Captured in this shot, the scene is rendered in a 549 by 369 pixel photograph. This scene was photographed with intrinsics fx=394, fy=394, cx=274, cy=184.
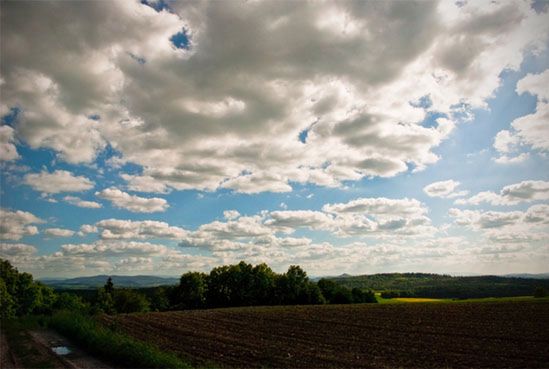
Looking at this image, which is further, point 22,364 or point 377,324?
point 377,324

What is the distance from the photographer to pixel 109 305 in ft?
281

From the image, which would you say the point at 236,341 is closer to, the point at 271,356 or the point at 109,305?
the point at 271,356

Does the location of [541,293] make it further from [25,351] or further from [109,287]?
[109,287]

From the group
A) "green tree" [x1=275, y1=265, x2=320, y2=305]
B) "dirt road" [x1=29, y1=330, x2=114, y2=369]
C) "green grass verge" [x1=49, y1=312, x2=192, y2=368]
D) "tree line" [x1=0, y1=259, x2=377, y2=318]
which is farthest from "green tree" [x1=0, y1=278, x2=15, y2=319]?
"green tree" [x1=275, y1=265, x2=320, y2=305]

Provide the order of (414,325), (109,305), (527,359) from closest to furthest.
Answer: (527,359)
(414,325)
(109,305)

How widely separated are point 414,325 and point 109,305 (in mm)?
68003

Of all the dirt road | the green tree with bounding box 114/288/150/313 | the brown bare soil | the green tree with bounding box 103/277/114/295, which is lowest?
the dirt road

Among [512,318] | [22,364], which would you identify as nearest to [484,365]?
[22,364]

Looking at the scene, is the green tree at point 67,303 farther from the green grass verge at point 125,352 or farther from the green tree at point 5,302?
the green grass verge at point 125,352

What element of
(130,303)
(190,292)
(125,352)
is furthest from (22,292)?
(125,352)

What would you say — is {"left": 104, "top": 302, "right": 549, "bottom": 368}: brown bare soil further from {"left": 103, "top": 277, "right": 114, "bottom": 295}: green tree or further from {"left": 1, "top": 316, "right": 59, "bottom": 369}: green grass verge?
{"left": 103, "top": 277, "right": 114, "bottom": 295}: green tree

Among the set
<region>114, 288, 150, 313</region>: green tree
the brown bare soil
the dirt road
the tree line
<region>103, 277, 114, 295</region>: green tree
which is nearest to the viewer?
the dirt road

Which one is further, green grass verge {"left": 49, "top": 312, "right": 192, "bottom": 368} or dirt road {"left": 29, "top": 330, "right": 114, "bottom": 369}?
dirt road {"left": 29, "top": 330, "right": 114, "bottom": 369}

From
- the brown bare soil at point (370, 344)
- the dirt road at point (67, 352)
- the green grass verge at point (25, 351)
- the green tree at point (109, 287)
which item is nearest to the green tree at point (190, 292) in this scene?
the green tree at point (109, 287)
